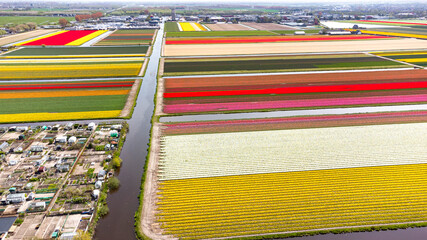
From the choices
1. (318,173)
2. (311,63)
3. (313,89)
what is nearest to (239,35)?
(311,63)

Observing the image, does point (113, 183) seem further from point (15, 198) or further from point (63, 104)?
point (63, 104)

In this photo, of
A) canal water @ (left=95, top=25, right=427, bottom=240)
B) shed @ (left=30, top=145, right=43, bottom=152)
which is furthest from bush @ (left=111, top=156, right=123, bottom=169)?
shed @ (left=30, top=145, right=43, bottom=152)

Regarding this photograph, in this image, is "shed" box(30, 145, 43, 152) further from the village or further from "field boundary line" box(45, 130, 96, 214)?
"field boundary line" box(45, 130, 96, 214)

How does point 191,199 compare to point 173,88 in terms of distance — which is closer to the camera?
point 191,199

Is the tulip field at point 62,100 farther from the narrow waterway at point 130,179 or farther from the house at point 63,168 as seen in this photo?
the house at point 63,168

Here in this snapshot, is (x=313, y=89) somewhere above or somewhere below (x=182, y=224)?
above

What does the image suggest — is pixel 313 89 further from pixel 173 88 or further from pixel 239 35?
pixel 239 35
